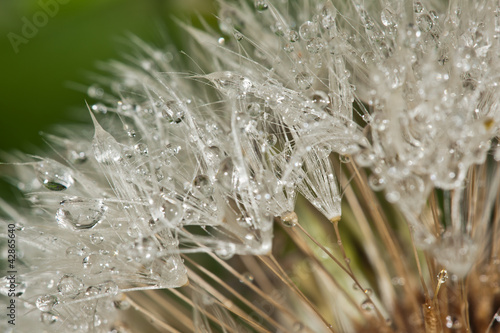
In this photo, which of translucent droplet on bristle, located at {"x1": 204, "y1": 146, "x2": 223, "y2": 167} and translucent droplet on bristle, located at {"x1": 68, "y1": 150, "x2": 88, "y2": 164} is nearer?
translucent droplet on bristle, located at {"x1": 204, "y1": 146, "x2": 223, "y2": 167}

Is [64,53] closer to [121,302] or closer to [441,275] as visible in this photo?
[121,302]

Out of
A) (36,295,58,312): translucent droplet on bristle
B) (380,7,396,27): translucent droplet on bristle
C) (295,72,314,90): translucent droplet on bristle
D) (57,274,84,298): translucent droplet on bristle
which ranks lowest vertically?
(36,295,58,312): translucent droplet on bristle

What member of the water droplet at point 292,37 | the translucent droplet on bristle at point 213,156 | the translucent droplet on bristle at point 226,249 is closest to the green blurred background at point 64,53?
the water droplet at point 292,37

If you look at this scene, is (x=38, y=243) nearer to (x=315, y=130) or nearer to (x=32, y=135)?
(x=315, y=130)

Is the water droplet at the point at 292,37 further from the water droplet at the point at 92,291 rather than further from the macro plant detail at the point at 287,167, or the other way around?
the water droplet at the point at 92,291

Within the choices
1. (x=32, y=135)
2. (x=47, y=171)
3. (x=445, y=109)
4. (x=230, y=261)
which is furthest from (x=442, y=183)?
(x=32, y=135)

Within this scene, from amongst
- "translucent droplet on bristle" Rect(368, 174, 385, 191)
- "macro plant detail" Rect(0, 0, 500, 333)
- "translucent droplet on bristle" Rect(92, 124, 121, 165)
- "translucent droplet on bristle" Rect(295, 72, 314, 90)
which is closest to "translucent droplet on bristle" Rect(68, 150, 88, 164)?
"macro plant detail" Rect(0, 0, 500, 333)

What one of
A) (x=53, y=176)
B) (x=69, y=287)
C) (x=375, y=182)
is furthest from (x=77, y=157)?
→ (x=375, y=182)

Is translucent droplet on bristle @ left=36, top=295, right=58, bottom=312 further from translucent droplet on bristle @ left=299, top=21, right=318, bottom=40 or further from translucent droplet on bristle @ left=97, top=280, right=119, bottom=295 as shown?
translucent droplet on bristle @ left=299, top=21, right=318, bottom=40
